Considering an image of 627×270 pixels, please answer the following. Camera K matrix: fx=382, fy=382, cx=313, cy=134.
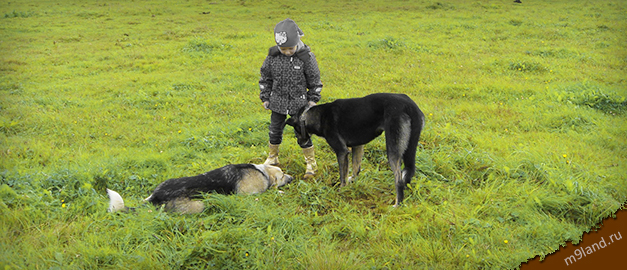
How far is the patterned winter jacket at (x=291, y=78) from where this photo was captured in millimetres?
5168

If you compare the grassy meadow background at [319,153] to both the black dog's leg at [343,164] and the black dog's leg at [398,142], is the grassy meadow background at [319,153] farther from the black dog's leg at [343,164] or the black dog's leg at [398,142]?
the black dog's leg at [398,142]

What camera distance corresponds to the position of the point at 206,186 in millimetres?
4371

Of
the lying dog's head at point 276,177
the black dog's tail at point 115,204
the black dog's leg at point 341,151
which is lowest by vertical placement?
the lying dog's head at point 276,177

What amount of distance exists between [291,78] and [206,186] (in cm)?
184

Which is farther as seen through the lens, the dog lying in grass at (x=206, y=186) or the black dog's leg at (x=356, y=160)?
the black dog's leg at (x=356, y=160)

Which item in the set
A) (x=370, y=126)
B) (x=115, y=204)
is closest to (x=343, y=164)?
(x=370, y=126)

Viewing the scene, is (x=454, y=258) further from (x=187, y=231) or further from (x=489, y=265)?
(x=187, y=231)

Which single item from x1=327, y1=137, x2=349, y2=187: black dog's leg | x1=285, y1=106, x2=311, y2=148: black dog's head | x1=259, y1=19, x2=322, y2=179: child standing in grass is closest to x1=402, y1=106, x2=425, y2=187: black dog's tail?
x1=327, y1=137, x2=349, y2=187: black dog's leg

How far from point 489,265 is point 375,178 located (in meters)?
1.96

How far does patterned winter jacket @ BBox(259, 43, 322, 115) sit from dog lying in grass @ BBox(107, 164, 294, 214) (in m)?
0.96

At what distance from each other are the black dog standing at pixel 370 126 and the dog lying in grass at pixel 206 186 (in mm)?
698

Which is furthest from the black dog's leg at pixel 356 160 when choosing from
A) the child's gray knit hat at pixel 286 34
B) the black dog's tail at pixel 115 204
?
the black dog's tail at pixel 115 204

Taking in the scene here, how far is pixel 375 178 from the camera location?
5.06 meters

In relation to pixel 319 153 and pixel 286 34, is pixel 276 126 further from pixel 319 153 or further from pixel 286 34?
pixel 286 34
